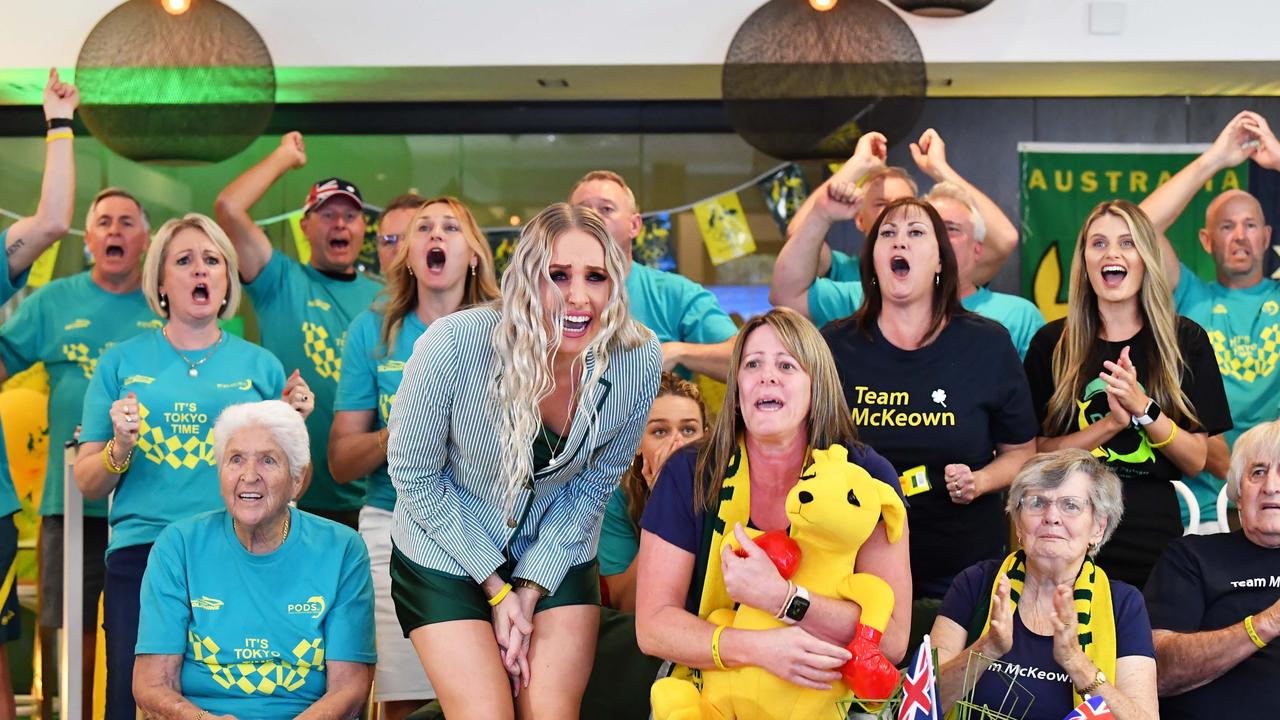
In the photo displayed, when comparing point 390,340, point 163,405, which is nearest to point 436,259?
point 390,340

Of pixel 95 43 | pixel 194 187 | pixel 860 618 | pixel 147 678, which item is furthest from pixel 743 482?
pixel 194 187

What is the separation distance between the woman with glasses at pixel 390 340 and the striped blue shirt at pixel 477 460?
0.89 meters

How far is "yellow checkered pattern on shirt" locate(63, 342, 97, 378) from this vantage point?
3852 mm

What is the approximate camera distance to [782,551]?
2.29 meters

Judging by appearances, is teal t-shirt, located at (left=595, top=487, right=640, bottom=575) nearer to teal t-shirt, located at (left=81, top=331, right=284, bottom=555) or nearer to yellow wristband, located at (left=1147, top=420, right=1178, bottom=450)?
teal t-shirt, located at (left=81, top=331, right=284, bottom=555)

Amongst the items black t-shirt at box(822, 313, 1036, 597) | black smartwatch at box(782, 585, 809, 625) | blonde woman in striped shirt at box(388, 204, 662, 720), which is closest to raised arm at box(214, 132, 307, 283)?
blonde woman in striped shirt at box(388, 204, 662, 720)

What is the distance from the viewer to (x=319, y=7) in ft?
17.0

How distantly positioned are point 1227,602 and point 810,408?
90 cm

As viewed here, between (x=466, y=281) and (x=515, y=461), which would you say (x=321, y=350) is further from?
(x=515, y=461)

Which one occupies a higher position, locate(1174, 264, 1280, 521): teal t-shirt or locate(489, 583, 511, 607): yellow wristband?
locate(1174, 264, 1280, 521): teal t-shirt

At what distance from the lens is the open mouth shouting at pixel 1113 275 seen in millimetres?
3204

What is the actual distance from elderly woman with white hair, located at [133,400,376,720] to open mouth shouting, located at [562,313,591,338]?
81cm

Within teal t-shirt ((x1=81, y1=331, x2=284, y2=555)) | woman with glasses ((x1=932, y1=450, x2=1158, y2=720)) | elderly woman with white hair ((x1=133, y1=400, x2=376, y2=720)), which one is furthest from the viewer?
teal t-shirt ((x1=81, y1=331, x2=284, y2=555))

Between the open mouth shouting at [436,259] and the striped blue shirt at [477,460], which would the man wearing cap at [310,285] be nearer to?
the open mouth shouting at [436,259]
